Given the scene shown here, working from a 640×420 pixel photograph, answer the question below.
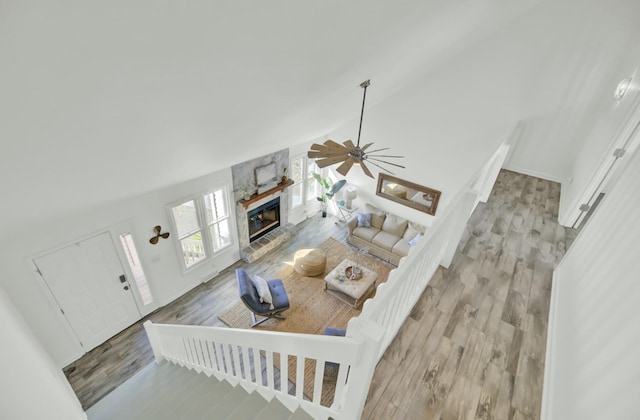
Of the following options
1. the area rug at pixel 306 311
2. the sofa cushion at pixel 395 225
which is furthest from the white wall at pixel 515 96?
the area rug at pixel 306 311

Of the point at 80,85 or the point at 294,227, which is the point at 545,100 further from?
the point at 80,85

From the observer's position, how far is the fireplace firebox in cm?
676

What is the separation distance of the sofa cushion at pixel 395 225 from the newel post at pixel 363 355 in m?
5.86

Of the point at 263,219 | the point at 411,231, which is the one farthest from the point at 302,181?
the point at 411,231

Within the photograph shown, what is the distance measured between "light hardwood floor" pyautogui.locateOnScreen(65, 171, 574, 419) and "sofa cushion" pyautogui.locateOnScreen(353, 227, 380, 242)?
274 cm

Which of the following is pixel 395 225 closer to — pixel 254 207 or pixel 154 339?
pixel 254 207

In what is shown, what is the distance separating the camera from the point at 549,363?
2.40 m

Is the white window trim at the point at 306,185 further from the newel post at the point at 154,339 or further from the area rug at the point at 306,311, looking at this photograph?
the newel post at the point at 154,339

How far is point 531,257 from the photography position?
3.78 meters

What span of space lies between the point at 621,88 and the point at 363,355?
6.11m

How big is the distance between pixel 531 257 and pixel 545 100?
3.31 m

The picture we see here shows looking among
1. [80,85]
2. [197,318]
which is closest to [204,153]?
[80,85]

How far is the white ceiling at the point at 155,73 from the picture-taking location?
3.98 ft

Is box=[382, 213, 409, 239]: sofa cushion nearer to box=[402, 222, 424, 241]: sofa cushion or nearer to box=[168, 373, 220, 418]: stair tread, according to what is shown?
box=[402, 222, 424, 241]: sofa cushion
